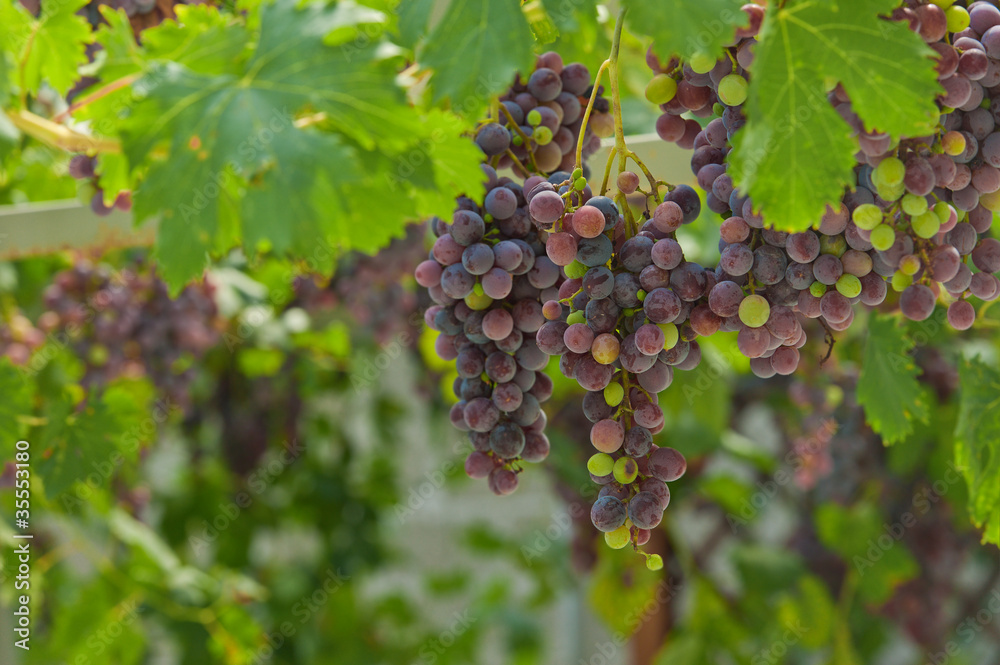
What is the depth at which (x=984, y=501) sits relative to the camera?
59 centimetres

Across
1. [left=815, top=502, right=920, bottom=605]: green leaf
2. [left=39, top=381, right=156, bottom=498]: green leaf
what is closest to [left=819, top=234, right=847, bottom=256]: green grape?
[left=39, top=381, right=156, bottom=498]: green leaf

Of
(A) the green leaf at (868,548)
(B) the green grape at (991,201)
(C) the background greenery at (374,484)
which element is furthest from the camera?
(A) the green leaf at (868,548)

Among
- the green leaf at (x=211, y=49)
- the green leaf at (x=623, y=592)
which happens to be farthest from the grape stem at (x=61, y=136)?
the green leaf at (x=623, y=592)

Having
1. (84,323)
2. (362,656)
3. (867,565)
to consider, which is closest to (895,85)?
(84,323)

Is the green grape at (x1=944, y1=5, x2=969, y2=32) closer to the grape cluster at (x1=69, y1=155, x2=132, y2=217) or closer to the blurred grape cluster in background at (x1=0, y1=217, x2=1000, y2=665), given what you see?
the blurred grape cluster in background at (x1=0, y1=217, x2=1000, y2=665)

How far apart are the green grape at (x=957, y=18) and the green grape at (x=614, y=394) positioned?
27 centimetres

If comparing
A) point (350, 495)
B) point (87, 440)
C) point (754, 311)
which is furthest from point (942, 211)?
point (350, 495)

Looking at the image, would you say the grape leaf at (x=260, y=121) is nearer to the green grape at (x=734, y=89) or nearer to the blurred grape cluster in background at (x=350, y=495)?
the green grape at (x=734, y=89)

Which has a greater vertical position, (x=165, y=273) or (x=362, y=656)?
(x=165, y=273)

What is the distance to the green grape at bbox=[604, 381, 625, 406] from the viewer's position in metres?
0.48

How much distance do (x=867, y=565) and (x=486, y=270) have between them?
1639 millimetres

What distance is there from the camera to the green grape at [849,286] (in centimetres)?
47

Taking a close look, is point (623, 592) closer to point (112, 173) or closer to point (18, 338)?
point (18, 338)

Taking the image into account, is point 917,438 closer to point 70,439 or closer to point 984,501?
point 984,501
